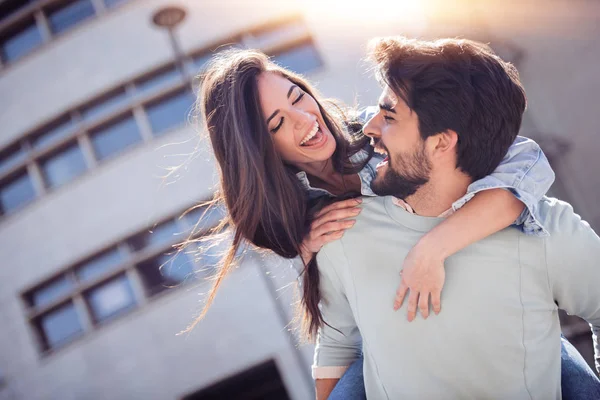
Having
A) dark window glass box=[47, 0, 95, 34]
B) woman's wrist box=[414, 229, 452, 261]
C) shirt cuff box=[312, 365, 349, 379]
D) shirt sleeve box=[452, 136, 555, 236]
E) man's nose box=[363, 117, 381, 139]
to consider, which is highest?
dark window glass box=[47, 0, 95, 34]

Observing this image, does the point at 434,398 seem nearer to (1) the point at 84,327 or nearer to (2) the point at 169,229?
(2) the point at 169,229

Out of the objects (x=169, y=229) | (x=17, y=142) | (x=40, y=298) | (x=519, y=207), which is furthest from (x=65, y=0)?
(x=519, y=207)

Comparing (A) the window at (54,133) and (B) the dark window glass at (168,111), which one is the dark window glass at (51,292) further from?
(B) the dark window glass at (168,111)

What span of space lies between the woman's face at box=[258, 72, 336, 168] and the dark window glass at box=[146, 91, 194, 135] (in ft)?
23.7

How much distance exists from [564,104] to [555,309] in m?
8.21

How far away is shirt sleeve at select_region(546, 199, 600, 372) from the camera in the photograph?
5.98ft

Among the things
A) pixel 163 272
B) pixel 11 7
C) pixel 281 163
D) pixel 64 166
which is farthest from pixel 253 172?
pixel 11 7

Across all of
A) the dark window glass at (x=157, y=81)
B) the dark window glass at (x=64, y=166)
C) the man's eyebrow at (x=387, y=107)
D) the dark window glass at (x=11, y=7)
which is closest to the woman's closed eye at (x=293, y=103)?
the man's eyebrow at (x=387, y=107)

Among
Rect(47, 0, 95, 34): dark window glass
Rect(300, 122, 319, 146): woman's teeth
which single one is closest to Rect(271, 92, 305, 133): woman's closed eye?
Rect(300, 122, 319, 146): woman's teeth

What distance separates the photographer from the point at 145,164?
9484 millimetres

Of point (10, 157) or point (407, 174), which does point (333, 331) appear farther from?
point (10, 157)

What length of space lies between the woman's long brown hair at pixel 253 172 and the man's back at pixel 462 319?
0.94 ft

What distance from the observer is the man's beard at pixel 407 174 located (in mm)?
2045

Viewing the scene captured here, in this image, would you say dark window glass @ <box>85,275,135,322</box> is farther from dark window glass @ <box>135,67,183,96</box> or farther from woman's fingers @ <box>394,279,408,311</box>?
woman's fingers @ <box>394,279,408,311</box>
